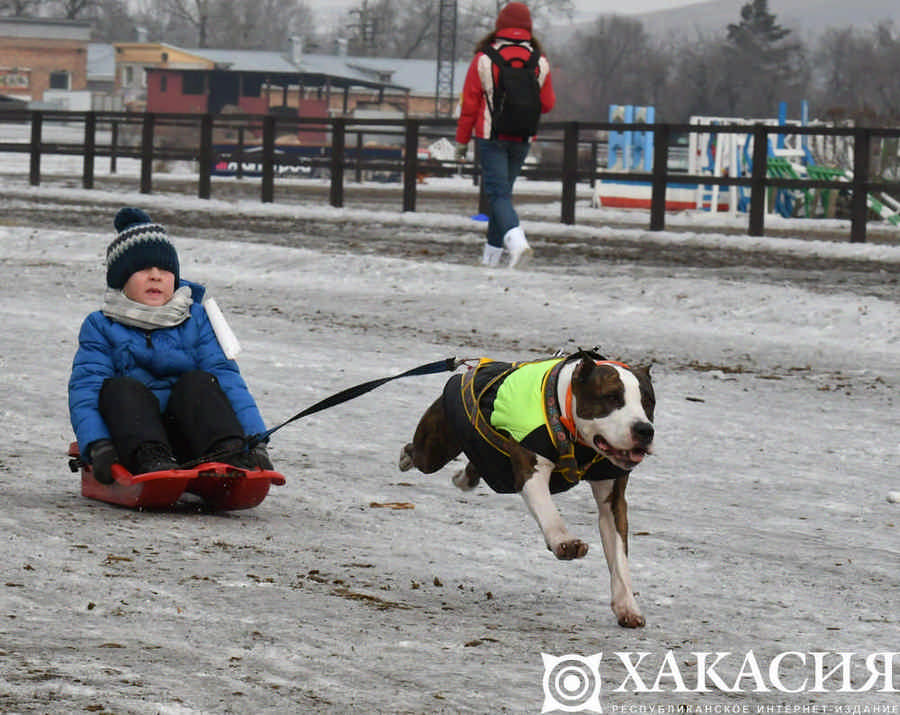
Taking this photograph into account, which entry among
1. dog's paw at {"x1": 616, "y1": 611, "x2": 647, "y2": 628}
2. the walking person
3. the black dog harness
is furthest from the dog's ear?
the walking person

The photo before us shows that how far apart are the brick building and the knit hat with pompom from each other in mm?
108489

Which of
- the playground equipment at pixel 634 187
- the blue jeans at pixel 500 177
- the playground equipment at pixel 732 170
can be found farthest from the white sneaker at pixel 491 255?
the playground equipment at pixel 634 187

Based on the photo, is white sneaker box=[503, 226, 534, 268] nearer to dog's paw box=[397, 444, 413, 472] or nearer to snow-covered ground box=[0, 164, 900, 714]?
snow-covered ground box=[0, 164, 900, 714]

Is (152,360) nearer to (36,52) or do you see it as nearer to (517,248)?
(517,248)

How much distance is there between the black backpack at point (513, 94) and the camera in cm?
1453

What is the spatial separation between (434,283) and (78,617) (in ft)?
32.0

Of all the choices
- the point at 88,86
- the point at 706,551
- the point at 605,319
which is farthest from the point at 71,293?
→ the point at 88,86

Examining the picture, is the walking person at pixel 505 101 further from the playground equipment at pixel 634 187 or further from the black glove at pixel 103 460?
the playground equipment at pixel 634 187

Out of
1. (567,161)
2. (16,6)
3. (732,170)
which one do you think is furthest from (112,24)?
(567,161)

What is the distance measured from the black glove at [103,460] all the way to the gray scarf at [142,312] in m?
0.50

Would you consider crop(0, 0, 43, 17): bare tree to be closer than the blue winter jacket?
No

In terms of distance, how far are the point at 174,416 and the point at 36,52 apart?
362 ft

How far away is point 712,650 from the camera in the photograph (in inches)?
173

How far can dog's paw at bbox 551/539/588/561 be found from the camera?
4.57 m
